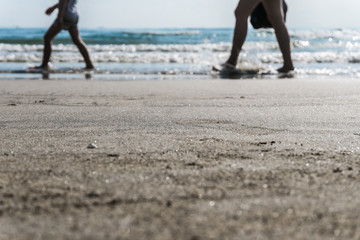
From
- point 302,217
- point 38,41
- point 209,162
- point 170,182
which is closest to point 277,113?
point 209,162

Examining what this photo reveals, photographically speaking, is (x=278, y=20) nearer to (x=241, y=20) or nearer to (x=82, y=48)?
(x=241, y=20)

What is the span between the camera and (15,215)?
0.83 metres

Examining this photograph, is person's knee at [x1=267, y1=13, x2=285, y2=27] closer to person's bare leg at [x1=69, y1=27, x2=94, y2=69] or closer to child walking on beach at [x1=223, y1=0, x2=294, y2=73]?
child walking on beach at [x1=223, y1=0, x2=294, y2=73]

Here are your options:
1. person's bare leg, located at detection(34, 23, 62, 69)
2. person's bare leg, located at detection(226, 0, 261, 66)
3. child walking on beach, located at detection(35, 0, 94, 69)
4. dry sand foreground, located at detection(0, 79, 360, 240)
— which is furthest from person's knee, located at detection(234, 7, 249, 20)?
dry sand foreground, located at detection(0, 79, 360, 240)

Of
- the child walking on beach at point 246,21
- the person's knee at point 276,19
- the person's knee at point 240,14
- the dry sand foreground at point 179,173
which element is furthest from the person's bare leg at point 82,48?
the dry sand foreground at point 179,173

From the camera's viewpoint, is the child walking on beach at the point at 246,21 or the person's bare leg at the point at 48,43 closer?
the child walking on beach at the point at 246,21

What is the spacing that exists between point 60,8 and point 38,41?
10.9m

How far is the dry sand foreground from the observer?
2.58 feet

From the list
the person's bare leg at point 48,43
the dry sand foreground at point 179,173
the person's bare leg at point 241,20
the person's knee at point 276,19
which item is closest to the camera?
the dry sand foreground at point 179,173

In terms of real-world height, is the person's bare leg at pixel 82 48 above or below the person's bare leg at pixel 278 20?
below

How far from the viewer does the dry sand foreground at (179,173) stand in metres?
0.79

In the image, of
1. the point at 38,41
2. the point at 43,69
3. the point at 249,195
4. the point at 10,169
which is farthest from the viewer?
the point at 38,41

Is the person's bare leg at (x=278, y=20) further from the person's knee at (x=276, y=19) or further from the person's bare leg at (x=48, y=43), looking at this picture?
the person's bare leg at (x=48, y=43)

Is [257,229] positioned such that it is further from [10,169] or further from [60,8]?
[60,8]
